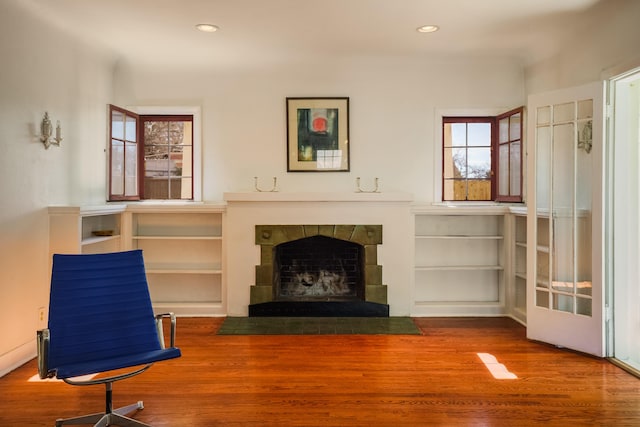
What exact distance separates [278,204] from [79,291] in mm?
2402

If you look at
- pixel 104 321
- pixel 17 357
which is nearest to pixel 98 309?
pixel 104 321

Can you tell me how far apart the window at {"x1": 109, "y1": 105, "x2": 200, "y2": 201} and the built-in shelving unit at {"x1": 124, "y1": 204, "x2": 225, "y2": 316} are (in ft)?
0.93

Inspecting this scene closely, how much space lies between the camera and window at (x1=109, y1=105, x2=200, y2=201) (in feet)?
17.1

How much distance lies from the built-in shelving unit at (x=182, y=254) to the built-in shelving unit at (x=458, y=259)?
2.22 meters

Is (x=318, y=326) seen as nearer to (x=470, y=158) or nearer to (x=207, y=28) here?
(x=470, y=158)

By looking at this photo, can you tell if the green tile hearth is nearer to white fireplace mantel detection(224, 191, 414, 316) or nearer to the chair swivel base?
white fireplace mantel detection(224, 191, 414, 316)

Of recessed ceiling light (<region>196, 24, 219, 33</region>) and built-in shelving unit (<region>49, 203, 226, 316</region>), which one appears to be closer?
recessed ceiling light (<region>196, 24, 219, 33</region>)

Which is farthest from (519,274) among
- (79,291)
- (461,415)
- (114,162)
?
(114,162)

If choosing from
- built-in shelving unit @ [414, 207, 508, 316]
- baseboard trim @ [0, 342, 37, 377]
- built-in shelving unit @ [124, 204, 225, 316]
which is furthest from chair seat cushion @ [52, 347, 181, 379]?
built-in shelving unit @ [414, 207, 508, 316]

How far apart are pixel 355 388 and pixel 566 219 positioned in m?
2.20

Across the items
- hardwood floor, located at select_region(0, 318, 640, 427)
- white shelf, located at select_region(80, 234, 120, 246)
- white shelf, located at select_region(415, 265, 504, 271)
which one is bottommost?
hardwood floor, located at select_region(0, 318, 640, 427)

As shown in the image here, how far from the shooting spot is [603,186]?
350 cm

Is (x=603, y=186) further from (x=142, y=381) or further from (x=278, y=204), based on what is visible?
(x=142, y=381)

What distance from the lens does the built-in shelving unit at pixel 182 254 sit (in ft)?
16.8
